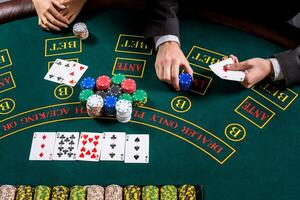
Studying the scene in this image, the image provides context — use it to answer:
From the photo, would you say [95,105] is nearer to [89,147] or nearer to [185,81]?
[89,147]

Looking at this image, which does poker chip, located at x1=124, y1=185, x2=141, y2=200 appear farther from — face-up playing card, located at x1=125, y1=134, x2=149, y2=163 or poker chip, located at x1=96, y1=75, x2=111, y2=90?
poker chip, located at x1=96, y1=75, x2=111, y2=90

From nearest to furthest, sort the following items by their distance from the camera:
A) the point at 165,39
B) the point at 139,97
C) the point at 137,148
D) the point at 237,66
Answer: the point at 137,148 < the point at 139,97 < the point at 237,66 < the point at 165,39

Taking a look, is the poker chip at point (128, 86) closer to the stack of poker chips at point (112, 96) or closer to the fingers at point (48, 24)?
the stack of poker chips at point (112, 96)

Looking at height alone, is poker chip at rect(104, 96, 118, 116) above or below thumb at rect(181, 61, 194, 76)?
below

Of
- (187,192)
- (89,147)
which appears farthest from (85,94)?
(187,192)

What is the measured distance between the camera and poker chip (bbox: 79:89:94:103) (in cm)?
252

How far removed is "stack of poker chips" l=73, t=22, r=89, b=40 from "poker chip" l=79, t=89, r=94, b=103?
0.43 metres

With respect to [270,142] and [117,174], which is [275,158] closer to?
[270,142]

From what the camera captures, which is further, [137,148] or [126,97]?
[126,97]

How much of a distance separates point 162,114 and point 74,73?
60 centimetres

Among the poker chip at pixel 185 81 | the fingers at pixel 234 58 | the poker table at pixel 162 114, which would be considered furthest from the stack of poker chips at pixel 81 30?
the fingers at pixel 234 58

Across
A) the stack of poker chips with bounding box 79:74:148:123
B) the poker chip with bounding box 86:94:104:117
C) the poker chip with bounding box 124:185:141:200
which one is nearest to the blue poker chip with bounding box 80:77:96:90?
the stack of poker chips with bounding box 79:74:148:123

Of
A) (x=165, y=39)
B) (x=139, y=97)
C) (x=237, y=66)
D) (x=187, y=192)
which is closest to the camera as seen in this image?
(x=187, y=192)

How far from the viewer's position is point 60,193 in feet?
7.21
